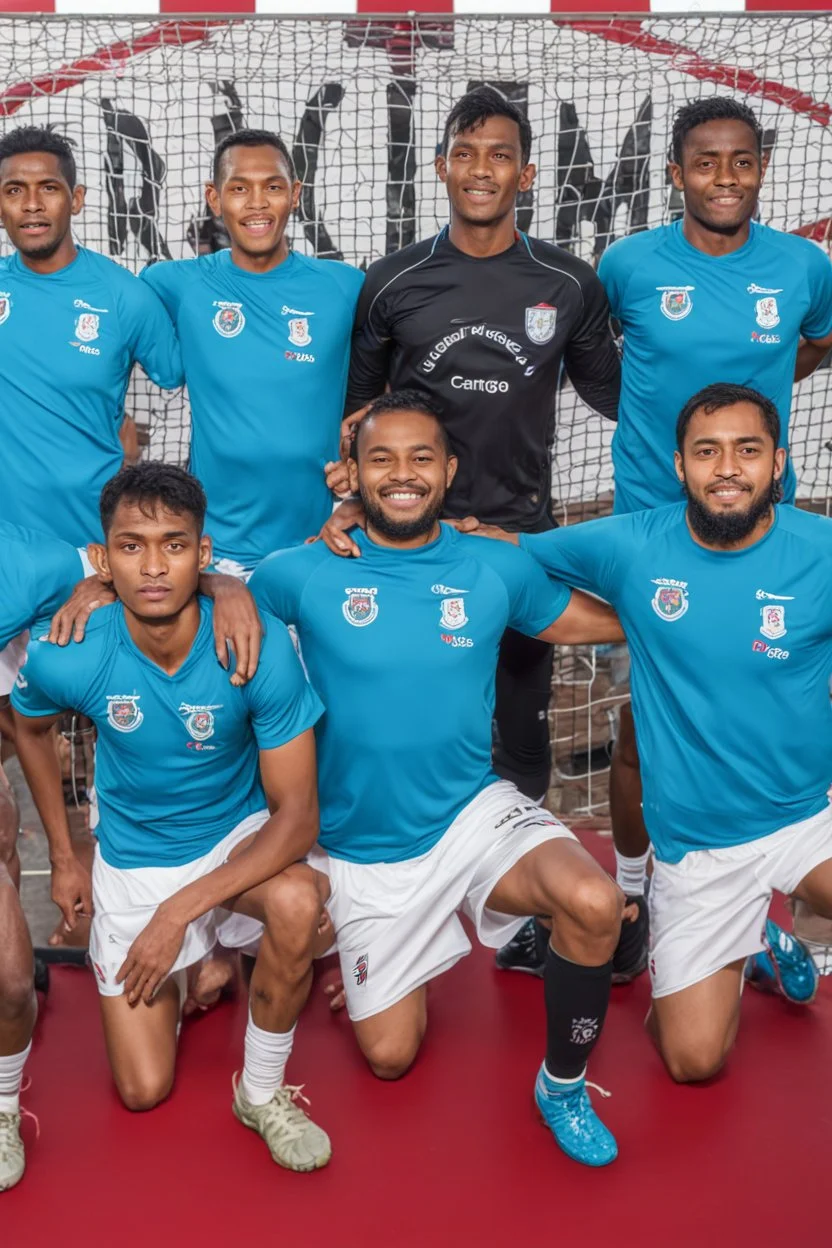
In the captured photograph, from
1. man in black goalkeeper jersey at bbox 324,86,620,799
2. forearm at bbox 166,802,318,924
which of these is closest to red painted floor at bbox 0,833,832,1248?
forearm at bbox 166,802,318,924

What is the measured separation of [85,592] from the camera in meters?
3.65

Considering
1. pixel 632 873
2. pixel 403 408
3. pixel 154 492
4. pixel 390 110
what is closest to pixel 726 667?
pixel 632 873

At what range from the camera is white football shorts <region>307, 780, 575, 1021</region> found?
12.2 ft

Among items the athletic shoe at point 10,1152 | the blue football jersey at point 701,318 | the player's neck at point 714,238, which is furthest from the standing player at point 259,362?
the athletic shoe at point 10,1152

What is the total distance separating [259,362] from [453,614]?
3.43ft

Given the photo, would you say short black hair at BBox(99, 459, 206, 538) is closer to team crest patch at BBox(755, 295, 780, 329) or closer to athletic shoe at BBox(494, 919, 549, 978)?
athletic shoe at BBox(494, 919, 549, 978)

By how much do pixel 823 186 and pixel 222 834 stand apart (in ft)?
14.2

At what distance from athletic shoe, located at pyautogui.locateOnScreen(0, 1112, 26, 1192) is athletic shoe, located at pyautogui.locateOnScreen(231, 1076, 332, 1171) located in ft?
1.76

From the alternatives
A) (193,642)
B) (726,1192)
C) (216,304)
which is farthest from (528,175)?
(726,1192)

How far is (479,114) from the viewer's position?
4.05 meters

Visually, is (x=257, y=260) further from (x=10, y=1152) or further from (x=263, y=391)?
(x=10, y=1152)

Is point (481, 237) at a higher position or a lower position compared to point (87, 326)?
higher

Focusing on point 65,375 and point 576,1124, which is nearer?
point 576,1124

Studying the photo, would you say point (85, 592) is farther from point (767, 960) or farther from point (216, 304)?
point (767, 960)
